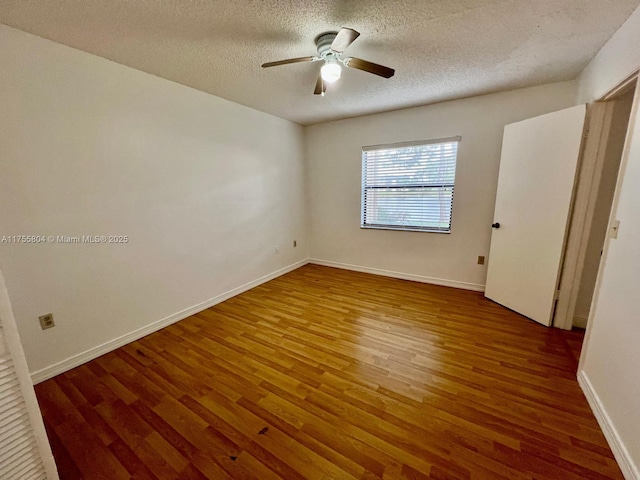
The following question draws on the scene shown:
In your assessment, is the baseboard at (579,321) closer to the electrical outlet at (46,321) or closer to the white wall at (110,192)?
the white wall at (110,192)

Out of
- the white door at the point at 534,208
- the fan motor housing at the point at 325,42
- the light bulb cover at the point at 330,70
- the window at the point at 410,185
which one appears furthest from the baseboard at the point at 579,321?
the fan motor housing at the point at 325,42

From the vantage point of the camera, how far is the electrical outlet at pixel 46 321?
1.77m

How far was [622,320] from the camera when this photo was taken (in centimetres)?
130

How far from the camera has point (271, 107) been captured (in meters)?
3.12

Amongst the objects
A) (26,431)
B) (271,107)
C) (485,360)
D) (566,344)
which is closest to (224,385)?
(26,431)

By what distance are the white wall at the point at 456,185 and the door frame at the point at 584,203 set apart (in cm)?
68

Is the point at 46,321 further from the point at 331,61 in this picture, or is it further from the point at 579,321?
the point at 579,321

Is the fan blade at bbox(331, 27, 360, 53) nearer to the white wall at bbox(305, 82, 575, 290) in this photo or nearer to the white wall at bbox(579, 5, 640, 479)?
the white wall at bbox(579, 5, 640, 479)

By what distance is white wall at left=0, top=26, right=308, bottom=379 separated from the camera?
1627mm

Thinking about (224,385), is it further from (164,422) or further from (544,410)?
(544,410)

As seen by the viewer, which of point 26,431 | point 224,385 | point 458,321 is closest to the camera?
point 26,431

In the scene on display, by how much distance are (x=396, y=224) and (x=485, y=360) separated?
209cm

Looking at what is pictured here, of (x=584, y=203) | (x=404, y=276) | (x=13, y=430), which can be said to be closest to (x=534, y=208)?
(x=584, y=203)

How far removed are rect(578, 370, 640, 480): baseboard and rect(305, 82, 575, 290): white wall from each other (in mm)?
1645
